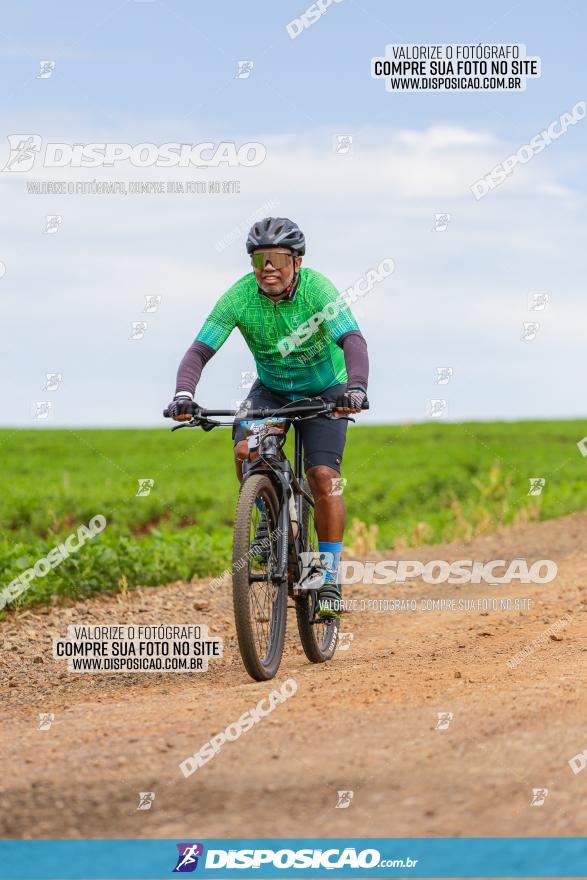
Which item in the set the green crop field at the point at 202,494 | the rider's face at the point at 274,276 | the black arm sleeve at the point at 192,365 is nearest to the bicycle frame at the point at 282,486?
the black arm sleeve at the point at 192,365

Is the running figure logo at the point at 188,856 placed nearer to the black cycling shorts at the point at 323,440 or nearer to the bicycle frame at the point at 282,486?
the bicycle frame at the point at 282,486

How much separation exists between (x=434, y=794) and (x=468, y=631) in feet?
16.7

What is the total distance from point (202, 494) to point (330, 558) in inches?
543

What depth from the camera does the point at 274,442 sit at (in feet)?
23.0

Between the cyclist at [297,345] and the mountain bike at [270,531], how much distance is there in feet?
0.38

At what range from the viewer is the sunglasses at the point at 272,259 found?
23.3ft

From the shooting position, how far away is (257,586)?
704 centimetres

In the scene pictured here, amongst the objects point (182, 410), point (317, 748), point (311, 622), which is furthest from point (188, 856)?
point (311, 622)

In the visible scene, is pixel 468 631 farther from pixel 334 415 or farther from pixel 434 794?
pixel 434 794

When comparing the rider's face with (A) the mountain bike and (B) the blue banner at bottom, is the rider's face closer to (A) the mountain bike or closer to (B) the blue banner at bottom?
(A) the mountain bike

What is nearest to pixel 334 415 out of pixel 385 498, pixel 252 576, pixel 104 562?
pixel 252 576

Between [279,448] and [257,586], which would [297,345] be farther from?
Result: [257,586]

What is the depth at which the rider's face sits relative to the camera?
7.12 m

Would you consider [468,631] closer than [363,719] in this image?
No
